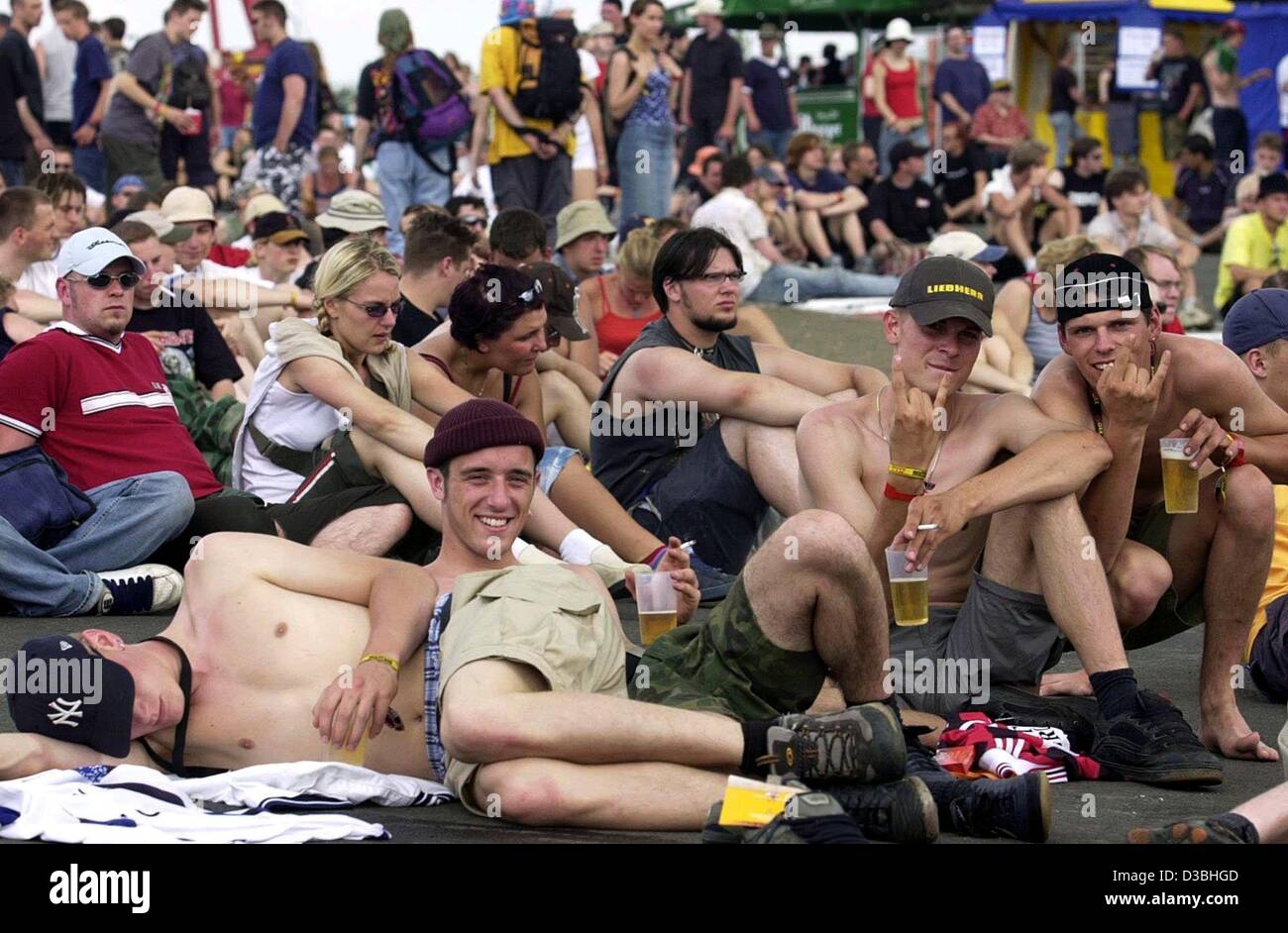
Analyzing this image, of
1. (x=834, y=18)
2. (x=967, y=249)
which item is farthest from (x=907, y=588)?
(x=834, y=18)

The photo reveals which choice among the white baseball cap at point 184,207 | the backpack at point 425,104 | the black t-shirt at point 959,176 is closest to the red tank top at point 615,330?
the white baseball cap at point 184,207

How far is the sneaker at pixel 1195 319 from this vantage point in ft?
45.7

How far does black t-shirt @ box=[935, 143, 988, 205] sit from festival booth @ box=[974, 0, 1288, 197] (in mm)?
2957

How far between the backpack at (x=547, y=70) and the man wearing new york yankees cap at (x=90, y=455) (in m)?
5.64

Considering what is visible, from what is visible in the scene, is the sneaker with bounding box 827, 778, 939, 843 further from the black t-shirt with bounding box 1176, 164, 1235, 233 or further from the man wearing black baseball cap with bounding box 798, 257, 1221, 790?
the black t-shirt with bounding box 1176, 164, 1235, 233

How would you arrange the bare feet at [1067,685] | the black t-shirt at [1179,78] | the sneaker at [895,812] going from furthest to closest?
the black t-shirt at [1179,78] → the bare feet at [1067,685] → the sneaker at [895,812]

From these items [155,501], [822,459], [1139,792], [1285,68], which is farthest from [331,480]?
[1285,68]

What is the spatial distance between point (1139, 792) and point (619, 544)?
259 centimetres

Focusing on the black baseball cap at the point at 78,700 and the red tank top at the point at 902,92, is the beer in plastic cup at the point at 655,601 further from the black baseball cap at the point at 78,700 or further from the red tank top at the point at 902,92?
the red tank top at the point at 902,92

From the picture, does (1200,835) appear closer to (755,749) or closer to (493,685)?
(755,749)

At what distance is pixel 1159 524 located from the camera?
5.52 meters

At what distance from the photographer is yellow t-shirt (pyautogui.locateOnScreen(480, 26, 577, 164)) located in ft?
40.1

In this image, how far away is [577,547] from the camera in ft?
21.6
